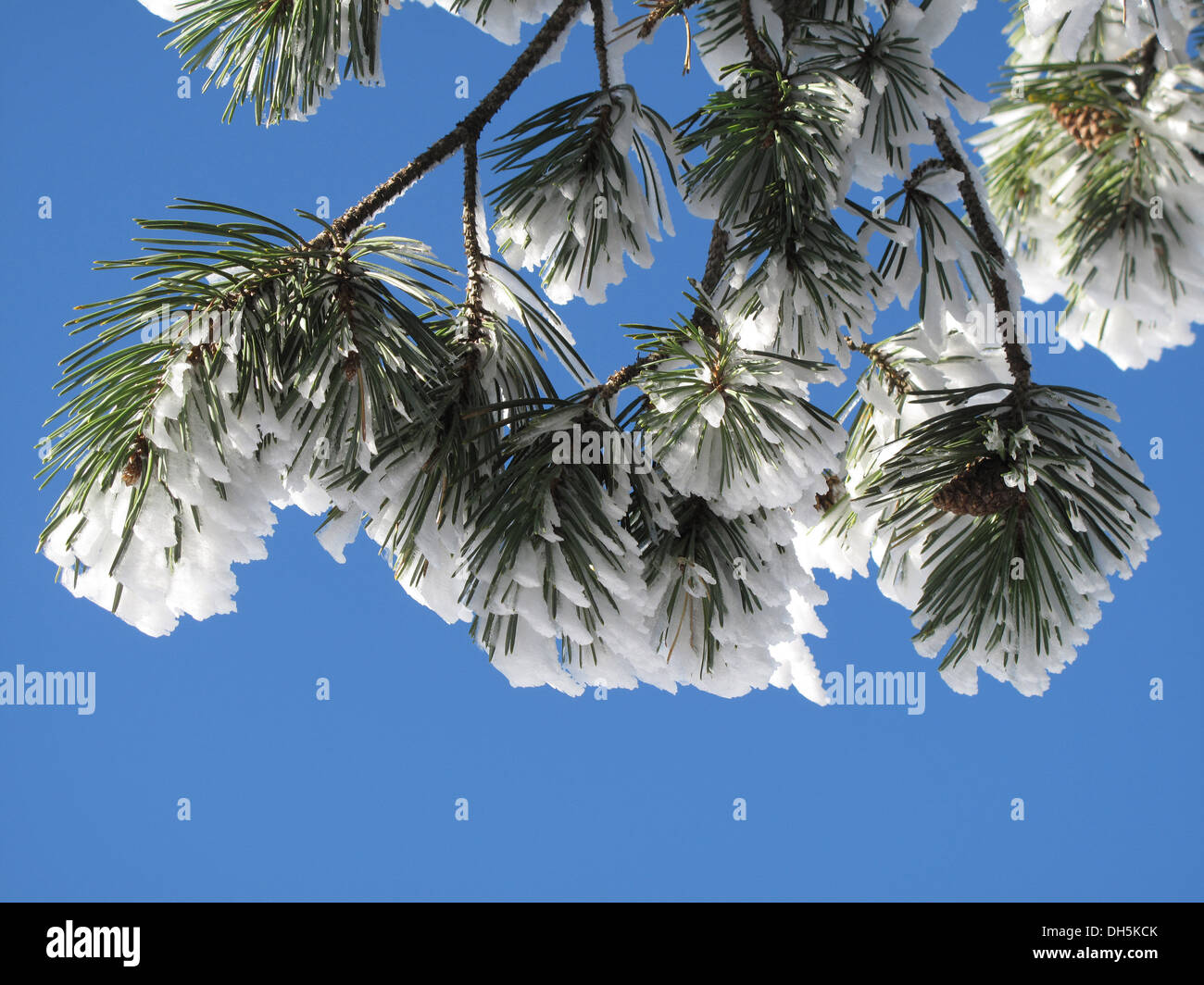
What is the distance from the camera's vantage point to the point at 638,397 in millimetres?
747

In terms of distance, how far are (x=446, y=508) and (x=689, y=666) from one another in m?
0.22

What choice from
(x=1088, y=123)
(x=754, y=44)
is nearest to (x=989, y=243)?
(x=754, y=44)

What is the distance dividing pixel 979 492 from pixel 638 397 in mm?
274

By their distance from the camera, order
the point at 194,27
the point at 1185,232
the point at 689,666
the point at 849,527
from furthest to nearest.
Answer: the point at 1185,232
the point at 849,527
the point at 194,27
the point at 689,666

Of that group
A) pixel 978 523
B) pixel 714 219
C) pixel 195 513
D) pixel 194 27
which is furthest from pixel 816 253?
pixel 194 27

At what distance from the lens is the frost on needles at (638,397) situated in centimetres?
63

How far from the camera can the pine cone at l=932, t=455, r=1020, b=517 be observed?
31.1 inches

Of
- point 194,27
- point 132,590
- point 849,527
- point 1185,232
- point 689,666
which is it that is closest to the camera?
point 132,590

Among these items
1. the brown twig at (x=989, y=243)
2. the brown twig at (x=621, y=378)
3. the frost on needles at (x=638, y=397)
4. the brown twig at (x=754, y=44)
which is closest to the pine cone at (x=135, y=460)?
the frost on needles at (x=638, y=397)

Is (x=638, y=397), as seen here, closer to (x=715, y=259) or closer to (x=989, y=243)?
(x=715, y=259)

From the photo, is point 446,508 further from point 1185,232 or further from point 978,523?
point 1185,232

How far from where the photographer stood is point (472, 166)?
762mm

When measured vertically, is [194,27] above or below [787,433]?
above

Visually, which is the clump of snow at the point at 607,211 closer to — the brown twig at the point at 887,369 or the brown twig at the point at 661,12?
the brown twig at the point at 661,12
